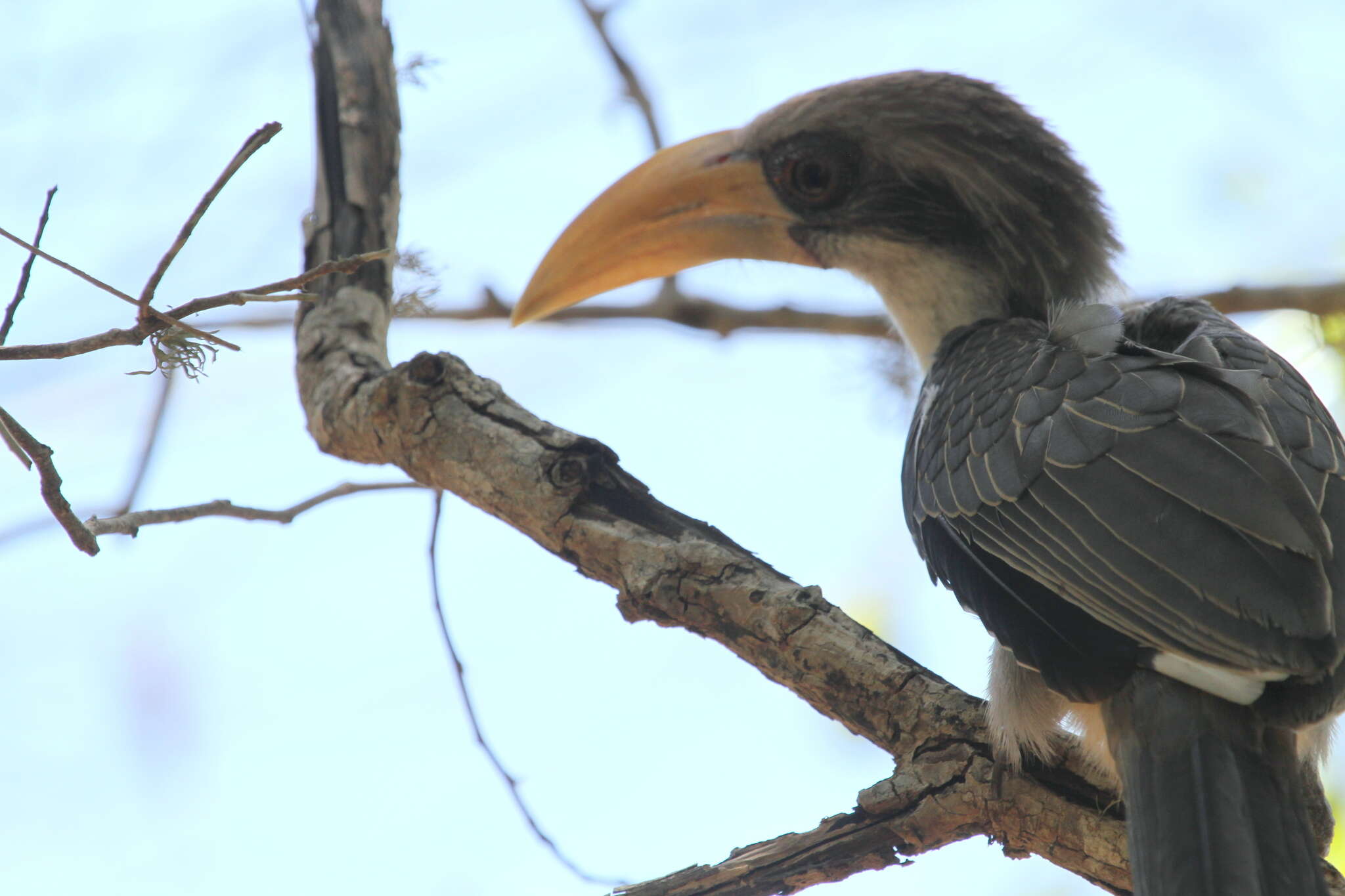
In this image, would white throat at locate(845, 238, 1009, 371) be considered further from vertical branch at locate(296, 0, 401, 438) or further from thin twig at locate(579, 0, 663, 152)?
vertical branch at locate(296, 0, 401, 438)

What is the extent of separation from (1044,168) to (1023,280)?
11.8 inches

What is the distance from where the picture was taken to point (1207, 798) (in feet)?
5.85

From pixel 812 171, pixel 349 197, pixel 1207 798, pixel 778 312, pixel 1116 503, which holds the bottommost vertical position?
pixel 1207 798

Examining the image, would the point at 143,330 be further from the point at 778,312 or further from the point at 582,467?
the point at 778,312

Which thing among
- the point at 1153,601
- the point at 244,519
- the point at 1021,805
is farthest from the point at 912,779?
the point at 244,519

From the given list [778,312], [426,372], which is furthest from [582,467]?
[778,312]

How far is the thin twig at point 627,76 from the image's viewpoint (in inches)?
150

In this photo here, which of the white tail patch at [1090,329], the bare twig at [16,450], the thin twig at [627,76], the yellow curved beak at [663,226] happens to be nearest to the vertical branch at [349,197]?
the yellow curved beak at [663,226]

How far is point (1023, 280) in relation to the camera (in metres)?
3.12

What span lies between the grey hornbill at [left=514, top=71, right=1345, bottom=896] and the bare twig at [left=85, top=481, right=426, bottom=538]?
1.17 m

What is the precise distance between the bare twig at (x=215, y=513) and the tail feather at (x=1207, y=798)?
1530 millimetres

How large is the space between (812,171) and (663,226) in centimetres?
43

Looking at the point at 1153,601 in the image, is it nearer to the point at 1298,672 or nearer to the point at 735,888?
the point at 1298,672

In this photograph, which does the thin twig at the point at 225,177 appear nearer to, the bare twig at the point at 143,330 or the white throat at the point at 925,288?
the bare twig at the point at 143,330
